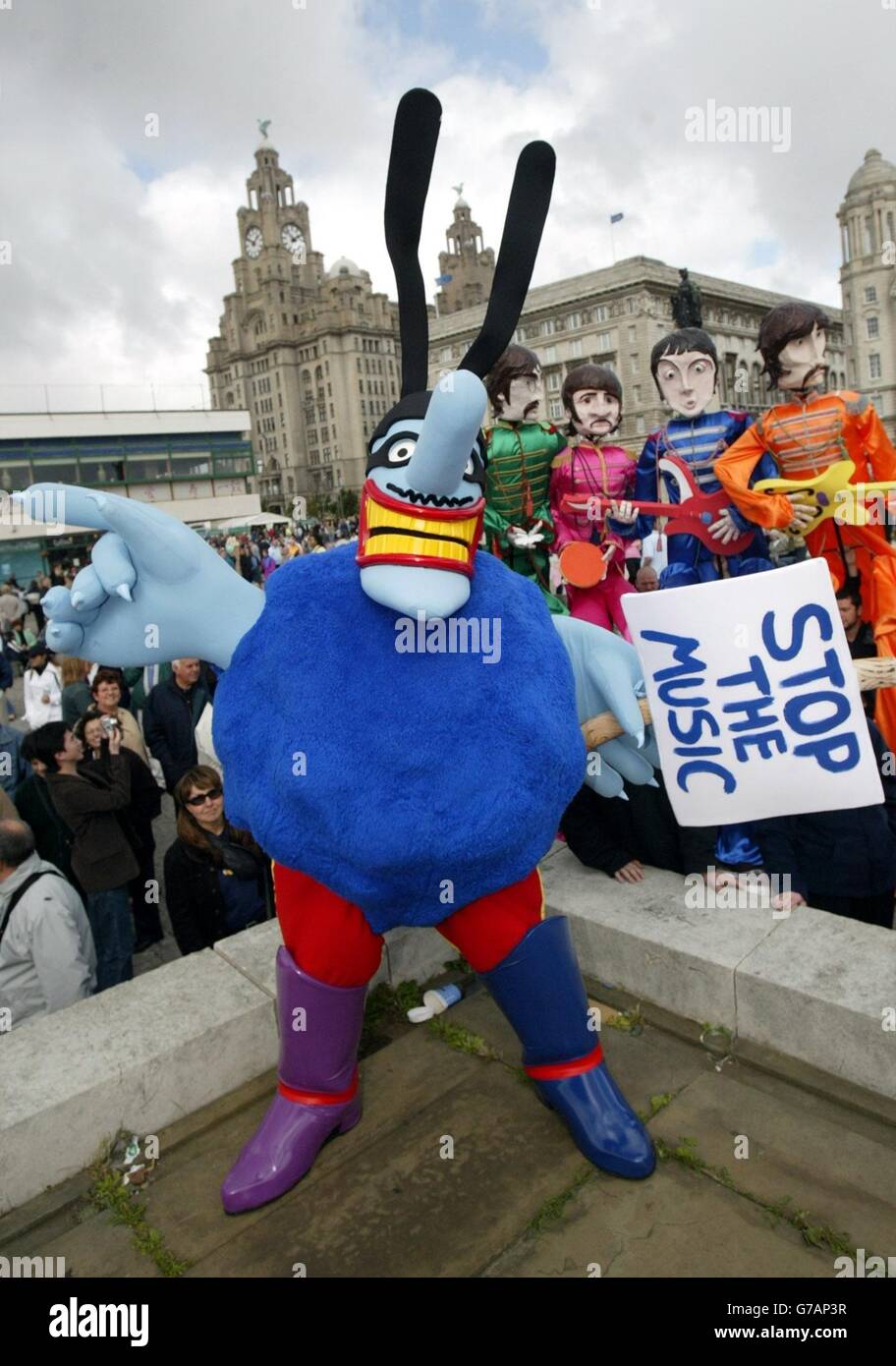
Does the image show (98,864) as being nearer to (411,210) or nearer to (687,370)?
(411,210)

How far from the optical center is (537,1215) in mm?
2199

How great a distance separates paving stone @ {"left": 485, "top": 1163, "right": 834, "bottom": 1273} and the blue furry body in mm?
790

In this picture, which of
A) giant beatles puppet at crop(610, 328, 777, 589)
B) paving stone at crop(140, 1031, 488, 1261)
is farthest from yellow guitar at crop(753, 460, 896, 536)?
paving stone at crop(140, 1031, 488, 1261)

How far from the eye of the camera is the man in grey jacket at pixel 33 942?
3.22 metres

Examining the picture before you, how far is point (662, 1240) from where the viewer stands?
2088mm

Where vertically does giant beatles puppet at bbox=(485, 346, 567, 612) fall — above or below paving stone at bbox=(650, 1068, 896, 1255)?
above

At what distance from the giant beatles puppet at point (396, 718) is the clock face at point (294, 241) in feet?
399

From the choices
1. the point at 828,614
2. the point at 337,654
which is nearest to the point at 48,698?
the point at 337,654

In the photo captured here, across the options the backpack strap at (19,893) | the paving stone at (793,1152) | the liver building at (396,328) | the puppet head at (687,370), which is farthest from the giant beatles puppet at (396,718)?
the liver building at (396,328)

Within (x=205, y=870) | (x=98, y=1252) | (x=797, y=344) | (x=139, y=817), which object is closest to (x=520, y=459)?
(x=797, y=344)

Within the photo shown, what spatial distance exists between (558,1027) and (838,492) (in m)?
2.47

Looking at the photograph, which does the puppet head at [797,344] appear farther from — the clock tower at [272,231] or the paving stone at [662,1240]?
the clock tower at [272,231]

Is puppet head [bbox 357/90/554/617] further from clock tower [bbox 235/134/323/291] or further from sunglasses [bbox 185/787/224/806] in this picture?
clock tower [bbox 235/134/323/291]

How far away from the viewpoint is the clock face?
111m
